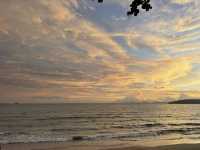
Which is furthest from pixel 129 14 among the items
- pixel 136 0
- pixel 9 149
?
pixel 9 149

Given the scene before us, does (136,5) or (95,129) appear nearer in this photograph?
(136,5)

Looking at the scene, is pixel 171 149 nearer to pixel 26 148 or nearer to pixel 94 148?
pixel 94 148

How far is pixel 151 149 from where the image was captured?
22250 millimetres

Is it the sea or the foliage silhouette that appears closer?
the foliage silhouette

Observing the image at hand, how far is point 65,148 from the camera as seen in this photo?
23.9m

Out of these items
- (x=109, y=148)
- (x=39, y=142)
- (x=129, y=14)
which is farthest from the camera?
(x=39, y=142)

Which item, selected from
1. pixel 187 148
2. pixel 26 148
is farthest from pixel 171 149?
pixel 26 148

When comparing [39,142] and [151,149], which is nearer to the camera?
[151,149]

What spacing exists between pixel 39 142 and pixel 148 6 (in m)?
23.3

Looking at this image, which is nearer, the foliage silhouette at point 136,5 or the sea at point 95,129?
the foliage silhouette at point 136,5

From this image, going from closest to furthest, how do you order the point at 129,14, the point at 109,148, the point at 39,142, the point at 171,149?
the point at 129,14, the point at 171,149, the point at 109,148, the point at 39,142

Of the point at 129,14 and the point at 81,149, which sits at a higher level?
the point at 129,14

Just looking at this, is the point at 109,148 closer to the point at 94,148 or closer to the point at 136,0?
the point at 94,148

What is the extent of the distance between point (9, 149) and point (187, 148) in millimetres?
11939
